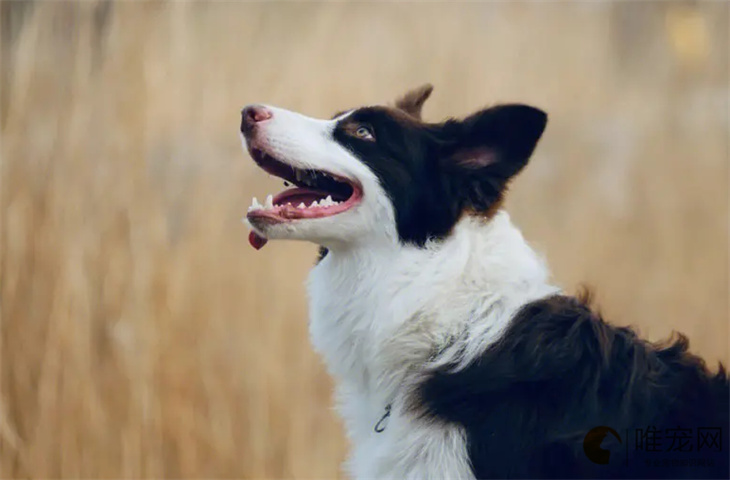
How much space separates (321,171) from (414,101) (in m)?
0.53

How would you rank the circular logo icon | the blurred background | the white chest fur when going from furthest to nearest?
the blurred background → the white chest fur → the circular logo icon

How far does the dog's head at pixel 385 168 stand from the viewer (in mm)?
2055

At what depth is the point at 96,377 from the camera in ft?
9.48

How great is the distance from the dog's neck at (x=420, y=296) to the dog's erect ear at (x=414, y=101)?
487mm

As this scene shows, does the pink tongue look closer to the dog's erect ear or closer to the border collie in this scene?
the border collie

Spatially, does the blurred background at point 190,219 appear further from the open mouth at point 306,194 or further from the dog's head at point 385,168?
the open mouth at point 306,194

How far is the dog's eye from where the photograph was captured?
218 cm

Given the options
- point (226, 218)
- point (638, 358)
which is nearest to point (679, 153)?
point (226, 218)

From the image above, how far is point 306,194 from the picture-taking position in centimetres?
213

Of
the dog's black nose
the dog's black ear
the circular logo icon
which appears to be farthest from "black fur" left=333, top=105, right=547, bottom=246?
the circular logo icon

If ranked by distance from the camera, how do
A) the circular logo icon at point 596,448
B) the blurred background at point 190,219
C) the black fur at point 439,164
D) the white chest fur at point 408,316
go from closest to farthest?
the circular logo icon at point 596,448
the white chest fur at point 408,316
the black fur at point 439,164
the blurred background at point 190,219

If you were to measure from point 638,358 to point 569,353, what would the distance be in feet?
0.57

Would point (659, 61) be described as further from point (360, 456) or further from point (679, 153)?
point (360, 456)

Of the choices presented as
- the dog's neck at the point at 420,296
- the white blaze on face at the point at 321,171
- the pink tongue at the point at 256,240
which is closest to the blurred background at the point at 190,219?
the dog's neck at the point at 420,296
